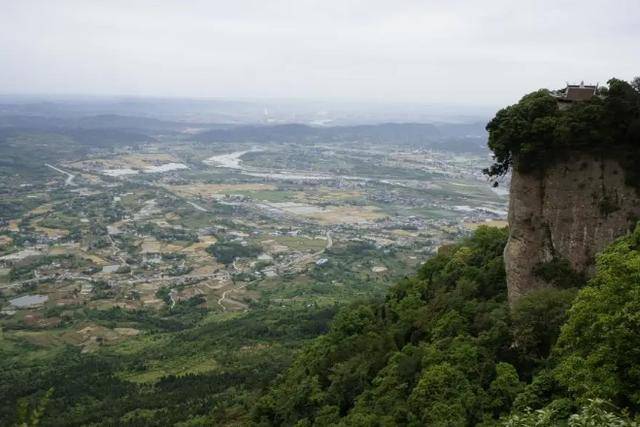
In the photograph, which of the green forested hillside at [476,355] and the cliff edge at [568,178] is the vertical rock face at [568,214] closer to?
the cliff edge at [568,178]

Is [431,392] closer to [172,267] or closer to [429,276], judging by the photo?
[429,276]

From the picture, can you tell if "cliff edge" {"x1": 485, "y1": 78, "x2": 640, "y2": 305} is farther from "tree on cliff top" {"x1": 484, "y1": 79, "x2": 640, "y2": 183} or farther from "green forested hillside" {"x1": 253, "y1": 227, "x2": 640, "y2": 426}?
"green forested hillside" {"x1": 253, "y1": 227, "x2": 640, "y2": 426}

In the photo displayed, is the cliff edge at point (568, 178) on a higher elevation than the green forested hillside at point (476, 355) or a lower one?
higher

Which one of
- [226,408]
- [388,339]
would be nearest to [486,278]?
[388,339]

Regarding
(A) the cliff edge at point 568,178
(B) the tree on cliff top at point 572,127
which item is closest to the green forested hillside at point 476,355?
(A) the cliff edge at point 568,178

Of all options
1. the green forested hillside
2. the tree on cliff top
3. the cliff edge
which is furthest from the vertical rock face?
the green forested hillside
